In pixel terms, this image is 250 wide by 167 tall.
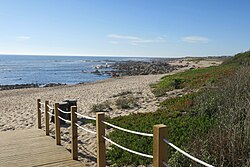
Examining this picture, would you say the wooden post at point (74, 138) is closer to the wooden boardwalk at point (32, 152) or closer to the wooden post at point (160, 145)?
the wooden boardwalk at point (32, 152)

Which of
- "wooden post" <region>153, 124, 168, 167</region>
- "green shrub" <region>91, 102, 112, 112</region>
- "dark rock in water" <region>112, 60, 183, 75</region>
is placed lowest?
"green shrub" <region>91, 102, 112, 112</region>

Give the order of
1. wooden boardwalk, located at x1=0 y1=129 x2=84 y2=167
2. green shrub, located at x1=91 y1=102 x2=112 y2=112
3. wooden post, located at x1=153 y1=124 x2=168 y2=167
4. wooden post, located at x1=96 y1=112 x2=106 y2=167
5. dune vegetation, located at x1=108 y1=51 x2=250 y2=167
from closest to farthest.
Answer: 1. wooden post, located at x1=153 y1=124 x2=168 y2=167
2. dune vegetation, located at x1=108 y1=51 x2=250 y2=167
3. wooden post, located at x1=96 y1=112 x2=106 y2=167
4. wooden boardwalk, located at x1=0 y1=129 x2=84 y2=167
5. green shrub, located at x1=91 y1=102 x2=112 y2=112

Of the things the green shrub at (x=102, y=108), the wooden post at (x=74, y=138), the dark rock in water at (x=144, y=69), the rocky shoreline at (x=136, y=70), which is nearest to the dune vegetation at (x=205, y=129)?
the wooden post at (x=74, y=138)

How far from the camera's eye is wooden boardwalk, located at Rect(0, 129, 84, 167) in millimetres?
5273

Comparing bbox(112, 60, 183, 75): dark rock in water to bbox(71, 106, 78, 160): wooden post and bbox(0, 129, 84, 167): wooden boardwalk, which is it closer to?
bbox(0, 129, 84, 167): wooden boardwalk

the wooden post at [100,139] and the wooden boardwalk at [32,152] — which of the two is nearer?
the wooden post at [100,139]

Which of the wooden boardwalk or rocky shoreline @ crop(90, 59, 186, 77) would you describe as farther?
rocky shoreline @ crop(90, 59, 186, 77)

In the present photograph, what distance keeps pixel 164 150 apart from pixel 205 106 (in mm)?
5693

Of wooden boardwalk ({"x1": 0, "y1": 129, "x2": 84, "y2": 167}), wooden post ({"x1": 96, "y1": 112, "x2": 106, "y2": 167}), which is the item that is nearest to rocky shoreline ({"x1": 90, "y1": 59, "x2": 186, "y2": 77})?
wooden boardwalk ({"x1": 0, "y1": 129, "x2": 84, "y2": 167})

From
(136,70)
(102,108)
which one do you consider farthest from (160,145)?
(136,70)

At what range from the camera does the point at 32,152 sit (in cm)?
590

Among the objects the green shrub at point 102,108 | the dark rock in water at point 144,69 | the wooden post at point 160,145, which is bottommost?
the green shrub at point 102,108

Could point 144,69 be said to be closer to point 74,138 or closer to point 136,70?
point 136,70

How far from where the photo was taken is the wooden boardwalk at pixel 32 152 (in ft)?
17.3
